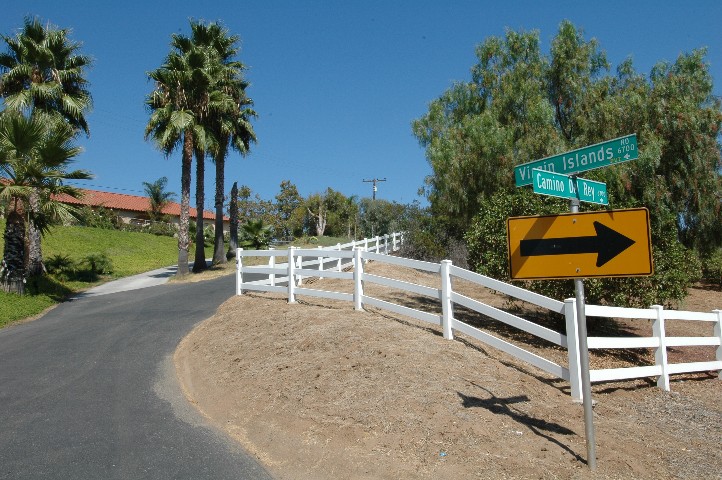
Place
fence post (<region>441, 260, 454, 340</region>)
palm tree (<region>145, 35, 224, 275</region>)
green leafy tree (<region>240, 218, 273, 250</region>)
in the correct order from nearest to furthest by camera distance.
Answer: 1. fence post (<region>441, 260, 454, 340</region>)
2. palm tree (<region>145, 35, 224, 275</region>)
3. green leafy tree (<region>240, 218, 273, 250</region>)

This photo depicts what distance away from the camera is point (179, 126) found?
86.2 feet

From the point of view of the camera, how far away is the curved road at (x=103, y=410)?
5.88 m

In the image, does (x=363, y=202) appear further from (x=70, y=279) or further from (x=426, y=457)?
(x=426, y=457)

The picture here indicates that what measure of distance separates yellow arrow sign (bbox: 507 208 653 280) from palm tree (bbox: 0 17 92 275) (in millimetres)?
21295

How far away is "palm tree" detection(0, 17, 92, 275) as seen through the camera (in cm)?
2223

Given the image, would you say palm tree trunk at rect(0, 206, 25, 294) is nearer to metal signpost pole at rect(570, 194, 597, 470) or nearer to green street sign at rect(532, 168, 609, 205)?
green street sign at rect(532, 168, 609, 205)

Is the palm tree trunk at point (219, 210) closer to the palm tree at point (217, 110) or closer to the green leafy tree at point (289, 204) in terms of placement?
the palm tree at point (217, 110)

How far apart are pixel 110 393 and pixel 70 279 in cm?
1951

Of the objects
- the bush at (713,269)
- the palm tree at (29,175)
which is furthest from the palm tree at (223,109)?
the bush at (713,269)

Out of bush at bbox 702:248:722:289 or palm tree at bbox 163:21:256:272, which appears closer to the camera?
bush at bbox 702:248:722:289

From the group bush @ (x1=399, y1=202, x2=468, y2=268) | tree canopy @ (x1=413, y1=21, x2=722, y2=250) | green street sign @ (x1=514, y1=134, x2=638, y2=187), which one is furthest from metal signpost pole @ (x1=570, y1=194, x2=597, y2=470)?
bush @ (x1=399, y1=202, x2=468, y2=268)

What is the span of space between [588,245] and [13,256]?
60.5ft

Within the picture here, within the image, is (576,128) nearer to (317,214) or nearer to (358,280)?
(358,280)

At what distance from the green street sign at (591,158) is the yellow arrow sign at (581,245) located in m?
0.46
